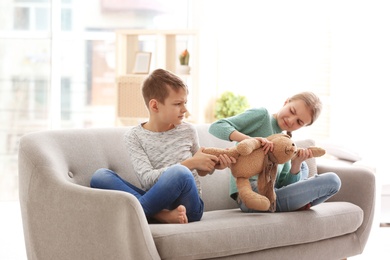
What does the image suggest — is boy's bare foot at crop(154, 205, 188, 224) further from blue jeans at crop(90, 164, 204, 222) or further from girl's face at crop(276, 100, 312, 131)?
girl's face at crop(276, 100, 312, 131)

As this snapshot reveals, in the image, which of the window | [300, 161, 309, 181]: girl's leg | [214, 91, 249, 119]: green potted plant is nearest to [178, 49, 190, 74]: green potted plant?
[214, 91, 249, 119]: green potted plant

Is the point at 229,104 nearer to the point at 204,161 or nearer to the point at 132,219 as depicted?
the point at 204,161

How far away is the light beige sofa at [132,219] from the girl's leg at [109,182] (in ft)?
0.25

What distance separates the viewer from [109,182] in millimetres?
3291

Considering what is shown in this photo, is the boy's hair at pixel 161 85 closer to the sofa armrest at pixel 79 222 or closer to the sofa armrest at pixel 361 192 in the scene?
the sofa armrest at pixel 79 222

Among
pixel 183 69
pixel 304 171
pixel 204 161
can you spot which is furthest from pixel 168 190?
pixel 183 69

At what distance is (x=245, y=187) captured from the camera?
3387 mm

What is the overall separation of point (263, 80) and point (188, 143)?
3287mm

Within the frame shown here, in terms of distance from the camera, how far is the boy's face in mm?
3389

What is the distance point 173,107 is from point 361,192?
1107 mm

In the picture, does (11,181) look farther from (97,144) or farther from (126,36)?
(97,144)

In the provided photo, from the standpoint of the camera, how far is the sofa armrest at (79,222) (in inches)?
114

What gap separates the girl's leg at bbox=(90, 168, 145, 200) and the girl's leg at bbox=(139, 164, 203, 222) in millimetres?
94

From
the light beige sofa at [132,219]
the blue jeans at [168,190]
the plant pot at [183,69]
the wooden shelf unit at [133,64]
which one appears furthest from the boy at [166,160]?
the plant pot at [183,69]
